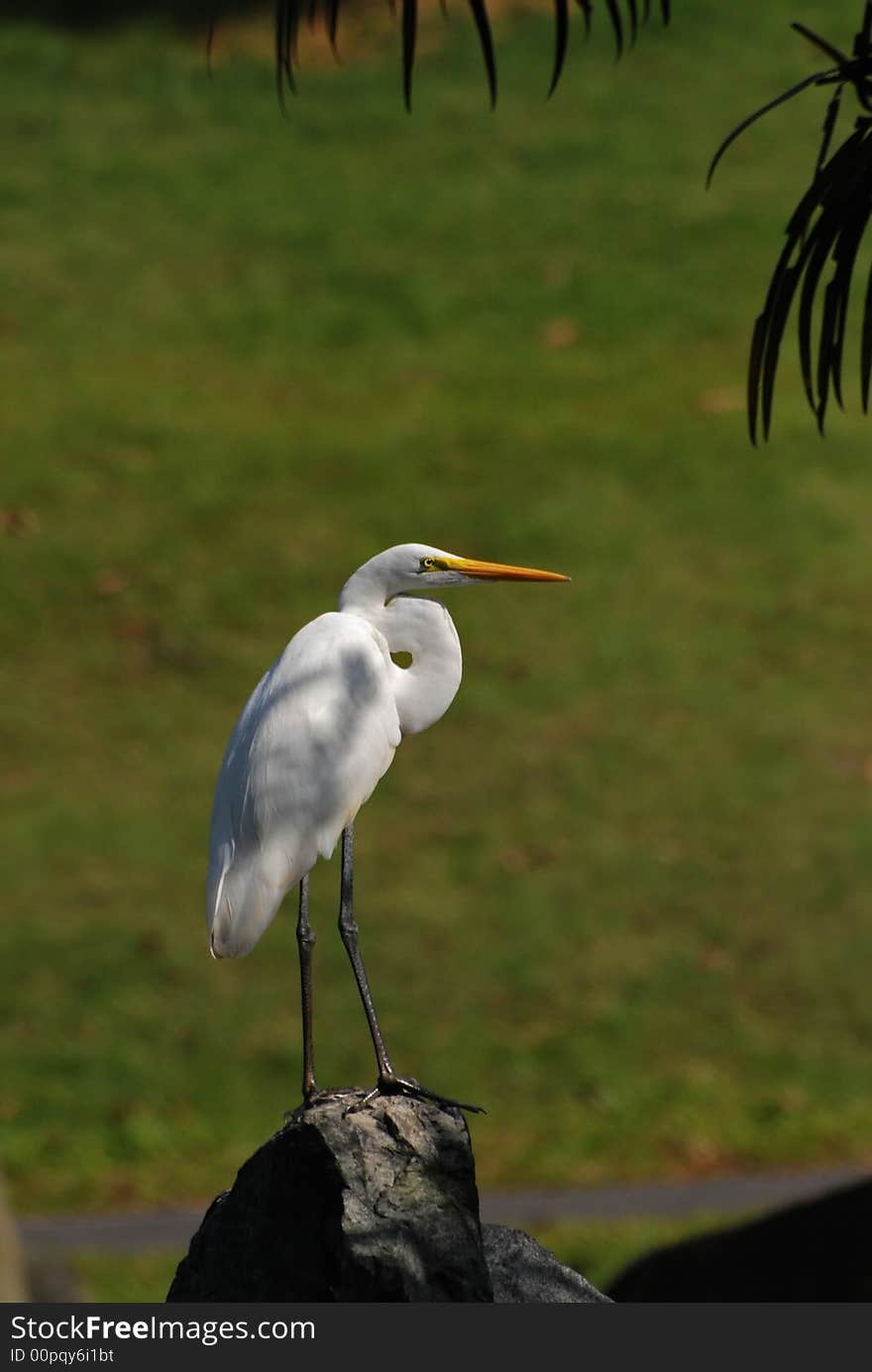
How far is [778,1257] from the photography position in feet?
19.5

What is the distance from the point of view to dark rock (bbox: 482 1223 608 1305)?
394 cm

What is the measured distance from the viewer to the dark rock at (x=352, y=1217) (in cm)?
356

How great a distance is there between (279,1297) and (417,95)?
14881 millimetres

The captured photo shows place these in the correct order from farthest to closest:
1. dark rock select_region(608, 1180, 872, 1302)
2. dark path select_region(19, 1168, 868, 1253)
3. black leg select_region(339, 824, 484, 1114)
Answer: dark path select_region(19, 1168, 868, 1253)
dark rock select_region(608, 1180, 872, 1302)
black leg select_region(339, 824, 484, 1114)

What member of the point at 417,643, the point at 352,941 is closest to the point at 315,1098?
the point at 352,941

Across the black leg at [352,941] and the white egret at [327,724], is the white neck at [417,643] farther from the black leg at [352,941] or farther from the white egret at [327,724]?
the black leg at [352,941]

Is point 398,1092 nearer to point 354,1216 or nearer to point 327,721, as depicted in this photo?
point 354,1216

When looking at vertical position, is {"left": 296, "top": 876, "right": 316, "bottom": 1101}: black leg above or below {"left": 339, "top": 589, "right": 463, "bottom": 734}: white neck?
below

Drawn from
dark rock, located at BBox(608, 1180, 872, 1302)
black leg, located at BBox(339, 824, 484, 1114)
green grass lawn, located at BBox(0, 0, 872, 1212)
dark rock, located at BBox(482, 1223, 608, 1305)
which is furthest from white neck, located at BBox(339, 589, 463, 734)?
green grass lawn, located at BBox(0, 0, 872, 1212)

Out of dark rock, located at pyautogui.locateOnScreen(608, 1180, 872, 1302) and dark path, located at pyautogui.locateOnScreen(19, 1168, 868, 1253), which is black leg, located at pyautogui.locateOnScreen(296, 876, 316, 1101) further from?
dark path, located at pyautogui.locateOnScreen(19, 1168, 868, 1253)

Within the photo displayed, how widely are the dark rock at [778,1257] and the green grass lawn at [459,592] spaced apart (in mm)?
1668

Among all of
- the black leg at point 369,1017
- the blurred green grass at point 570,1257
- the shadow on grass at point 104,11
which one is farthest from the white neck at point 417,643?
the shadow on grass at point 104,11

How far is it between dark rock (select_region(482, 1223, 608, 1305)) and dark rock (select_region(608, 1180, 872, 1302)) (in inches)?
80.1
